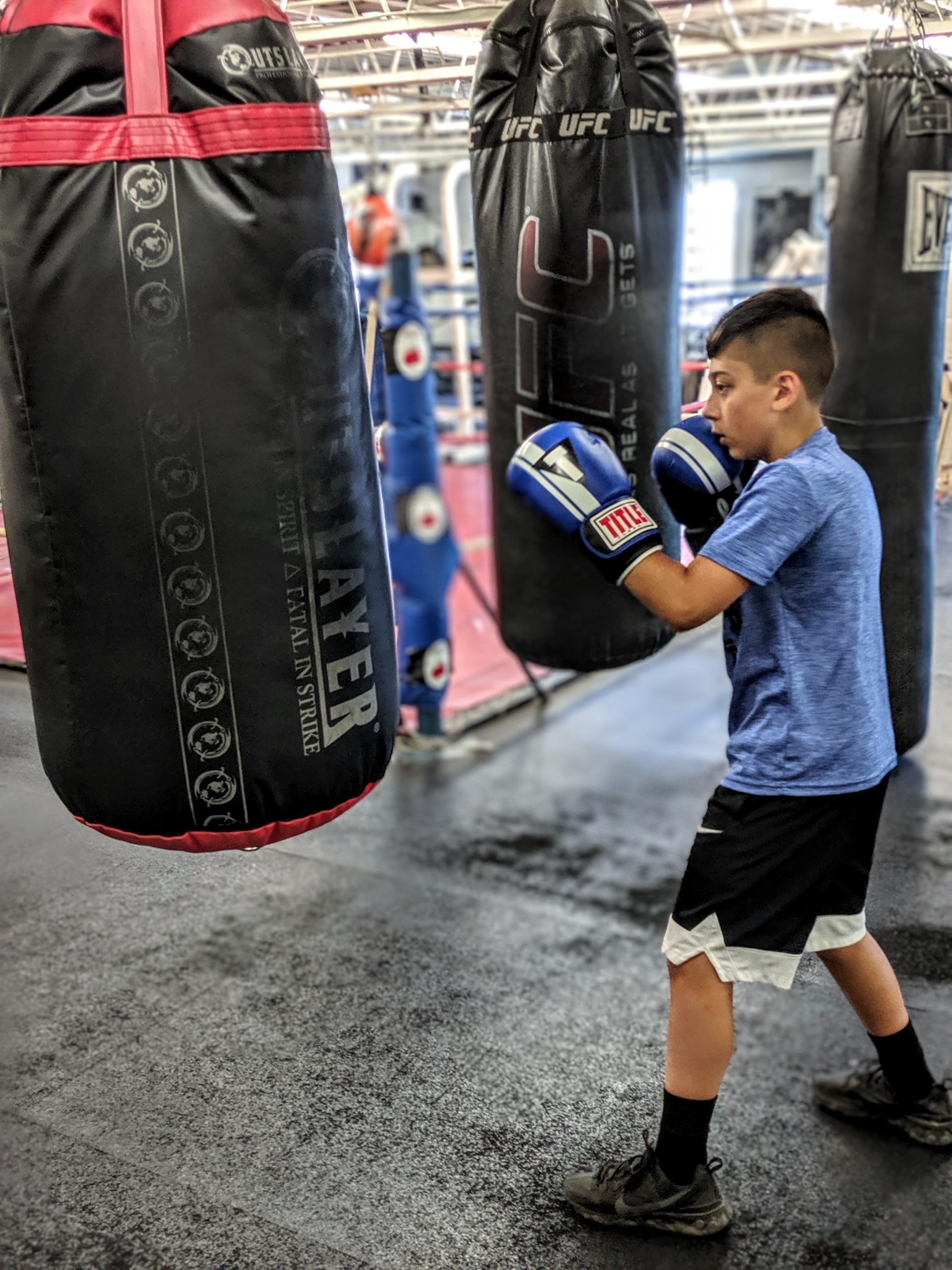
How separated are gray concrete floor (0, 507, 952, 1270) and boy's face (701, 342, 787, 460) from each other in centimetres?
83

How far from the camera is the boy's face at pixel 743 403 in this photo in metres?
1.67

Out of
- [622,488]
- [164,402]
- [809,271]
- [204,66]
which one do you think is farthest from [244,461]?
[809,271]

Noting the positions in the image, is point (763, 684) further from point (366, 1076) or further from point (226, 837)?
point (366, 1076)

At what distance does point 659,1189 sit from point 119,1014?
974 millimetres

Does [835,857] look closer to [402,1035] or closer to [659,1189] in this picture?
[659,1189]

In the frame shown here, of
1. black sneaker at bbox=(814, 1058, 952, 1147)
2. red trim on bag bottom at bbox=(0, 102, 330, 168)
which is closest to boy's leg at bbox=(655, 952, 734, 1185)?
black sneaker at bbox=(814, 1058, 952, 1147)

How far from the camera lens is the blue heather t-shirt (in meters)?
1.62

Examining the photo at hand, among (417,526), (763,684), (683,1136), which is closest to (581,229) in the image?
(763,684)

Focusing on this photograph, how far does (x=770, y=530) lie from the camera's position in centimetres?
161

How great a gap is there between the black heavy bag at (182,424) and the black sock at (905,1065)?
101 cm

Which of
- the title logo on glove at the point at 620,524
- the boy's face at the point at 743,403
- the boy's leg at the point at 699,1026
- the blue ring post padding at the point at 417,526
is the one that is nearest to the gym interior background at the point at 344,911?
the boy's leg at the point at 699,1026

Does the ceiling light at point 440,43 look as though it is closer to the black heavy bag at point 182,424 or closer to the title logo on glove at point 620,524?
the black heavy bag at point 182,424

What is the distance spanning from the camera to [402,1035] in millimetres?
2311

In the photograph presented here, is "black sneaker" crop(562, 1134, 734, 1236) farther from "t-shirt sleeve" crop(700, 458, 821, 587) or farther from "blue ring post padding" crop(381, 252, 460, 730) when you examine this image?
"blue ring post padding" crop(381, 252, 460, 730)
